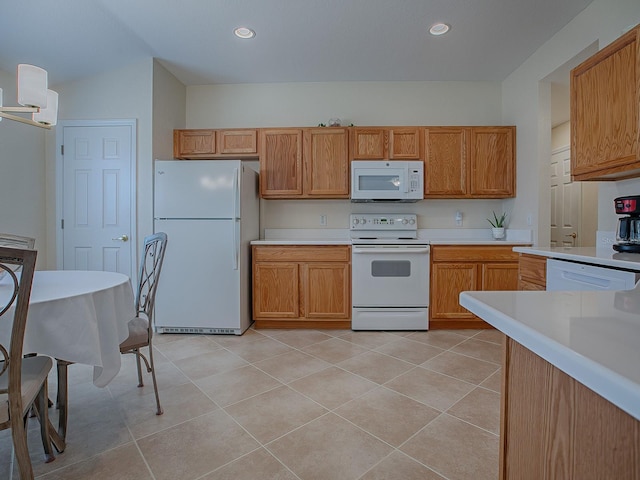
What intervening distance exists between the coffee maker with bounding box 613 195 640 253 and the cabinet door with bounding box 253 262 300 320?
2.42 metres

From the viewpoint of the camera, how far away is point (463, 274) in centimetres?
315

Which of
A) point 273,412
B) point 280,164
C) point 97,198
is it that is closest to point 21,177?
point 97,198

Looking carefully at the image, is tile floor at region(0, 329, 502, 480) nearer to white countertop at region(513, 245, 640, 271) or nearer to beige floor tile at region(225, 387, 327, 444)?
beige floor tile at region(225, 387, 327, 444)

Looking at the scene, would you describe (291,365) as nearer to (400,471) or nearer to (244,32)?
(400,471)

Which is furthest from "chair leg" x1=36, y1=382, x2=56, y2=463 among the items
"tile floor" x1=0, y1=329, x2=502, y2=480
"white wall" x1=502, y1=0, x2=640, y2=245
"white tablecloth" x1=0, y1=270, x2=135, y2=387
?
"white wall" x1=502, y1=0, x2=640, y2=245

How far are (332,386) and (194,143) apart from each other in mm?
2929

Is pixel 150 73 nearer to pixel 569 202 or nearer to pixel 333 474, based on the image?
pixel 333 474

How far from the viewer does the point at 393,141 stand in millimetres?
3408

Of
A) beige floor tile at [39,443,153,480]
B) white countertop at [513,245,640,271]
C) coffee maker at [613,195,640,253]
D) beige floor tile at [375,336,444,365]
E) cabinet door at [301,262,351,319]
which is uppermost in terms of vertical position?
coffee maker at [613,195,640,253]

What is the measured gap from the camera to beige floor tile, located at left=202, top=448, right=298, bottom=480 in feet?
4.31

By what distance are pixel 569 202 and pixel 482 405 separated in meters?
3.67

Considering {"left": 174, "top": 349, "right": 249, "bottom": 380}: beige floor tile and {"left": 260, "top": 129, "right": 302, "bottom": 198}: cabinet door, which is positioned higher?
{"left": 260, "top": 129, "right": 302, "bottom": 198}: cabinet door

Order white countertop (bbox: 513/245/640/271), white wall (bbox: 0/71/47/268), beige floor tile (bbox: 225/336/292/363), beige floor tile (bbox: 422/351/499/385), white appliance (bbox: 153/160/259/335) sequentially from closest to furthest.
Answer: white countertop (bbox: 513/245/640/271), beige floor tile (bbox: 422/351/499/385), beige floor tile (bbox: 225/336/292/363), white wall (bbox: 0/71/47/268), white appliance (bbox: 153/160/259/335)

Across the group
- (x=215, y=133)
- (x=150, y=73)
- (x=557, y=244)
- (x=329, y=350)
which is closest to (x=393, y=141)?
(x=215, y=133)
